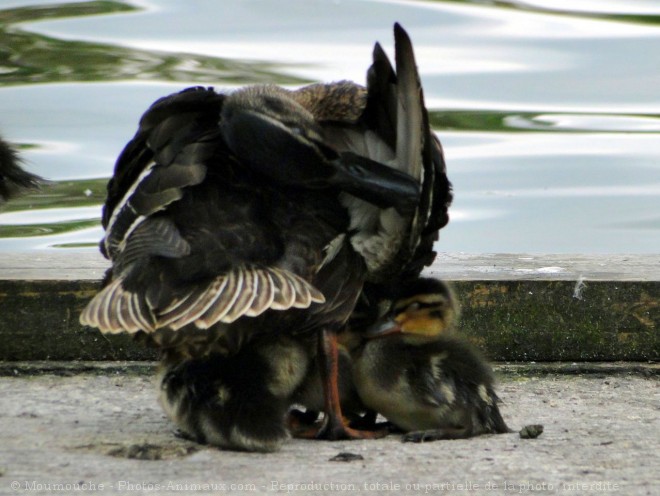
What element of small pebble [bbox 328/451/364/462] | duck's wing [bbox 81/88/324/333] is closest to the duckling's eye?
duck's wing [bbox 81/88/324/333]

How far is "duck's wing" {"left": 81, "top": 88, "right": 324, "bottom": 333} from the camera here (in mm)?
3664

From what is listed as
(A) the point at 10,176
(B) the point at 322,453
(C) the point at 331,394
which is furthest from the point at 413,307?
(A) the point at 10,176

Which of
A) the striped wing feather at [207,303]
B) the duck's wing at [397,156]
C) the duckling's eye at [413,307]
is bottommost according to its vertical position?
the duckling's eye at [413,307]

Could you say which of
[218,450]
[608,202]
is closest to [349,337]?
[218,450]

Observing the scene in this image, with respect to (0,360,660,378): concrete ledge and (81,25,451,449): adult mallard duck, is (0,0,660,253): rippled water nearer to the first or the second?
(0,360,660,378): concrete ledge

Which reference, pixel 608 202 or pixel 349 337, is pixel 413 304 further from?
pixel 608 202

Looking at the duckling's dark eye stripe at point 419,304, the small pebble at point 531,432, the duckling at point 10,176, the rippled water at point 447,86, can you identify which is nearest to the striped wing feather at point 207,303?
the duckling's dark eye stripe at point 419,304

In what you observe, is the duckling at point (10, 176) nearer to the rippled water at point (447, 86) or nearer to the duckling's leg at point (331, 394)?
the rippled water at point (447, 86)

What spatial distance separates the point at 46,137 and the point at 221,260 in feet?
21.3

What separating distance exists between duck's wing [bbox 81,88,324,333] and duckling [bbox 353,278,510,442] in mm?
409

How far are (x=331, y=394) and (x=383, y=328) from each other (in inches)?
12.1

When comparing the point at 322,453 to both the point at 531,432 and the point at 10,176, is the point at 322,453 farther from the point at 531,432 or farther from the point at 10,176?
the point at 10,176

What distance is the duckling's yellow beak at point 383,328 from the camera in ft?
14.0

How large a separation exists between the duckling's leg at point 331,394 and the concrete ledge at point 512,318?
0.99 metres
